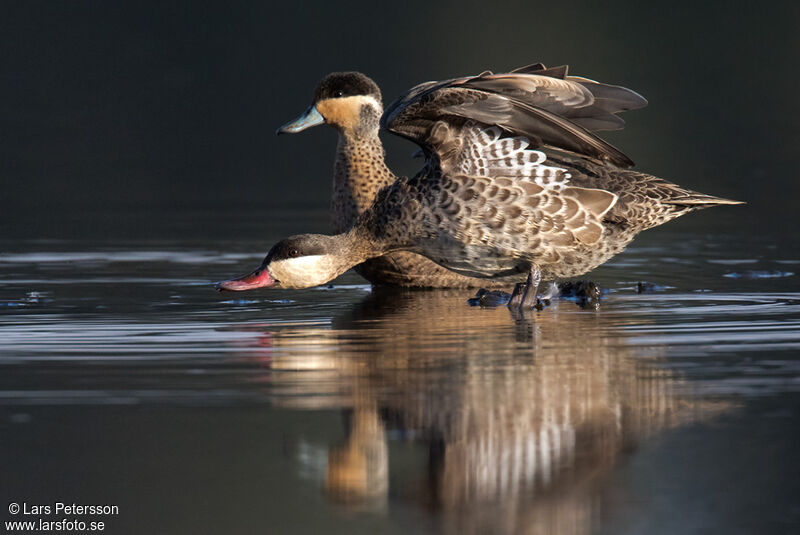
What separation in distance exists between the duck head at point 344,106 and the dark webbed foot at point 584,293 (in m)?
1.93

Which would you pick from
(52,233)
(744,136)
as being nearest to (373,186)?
(52,233)

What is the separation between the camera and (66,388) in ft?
18.9

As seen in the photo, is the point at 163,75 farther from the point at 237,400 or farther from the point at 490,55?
the point at 237,400

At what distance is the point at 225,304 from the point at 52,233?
4.47 m

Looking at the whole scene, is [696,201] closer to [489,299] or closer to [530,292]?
[530,292]

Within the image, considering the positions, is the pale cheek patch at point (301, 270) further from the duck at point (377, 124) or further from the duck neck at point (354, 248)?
the duck at point (377, 124)

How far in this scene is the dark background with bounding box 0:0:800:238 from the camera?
1734cm

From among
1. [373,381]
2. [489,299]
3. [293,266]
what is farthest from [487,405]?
[489,299]

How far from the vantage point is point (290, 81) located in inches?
940

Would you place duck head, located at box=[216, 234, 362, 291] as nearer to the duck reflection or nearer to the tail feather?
the duck reflection

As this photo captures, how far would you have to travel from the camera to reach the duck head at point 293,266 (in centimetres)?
802

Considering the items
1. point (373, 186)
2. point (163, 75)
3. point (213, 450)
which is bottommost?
point (213, 450)

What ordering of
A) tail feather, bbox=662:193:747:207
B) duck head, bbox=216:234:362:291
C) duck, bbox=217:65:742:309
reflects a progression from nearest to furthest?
duck, bbox=217:65:742:309
duck head, bbox=216:234:362:291
tail feather, bbox=662:193:747:207

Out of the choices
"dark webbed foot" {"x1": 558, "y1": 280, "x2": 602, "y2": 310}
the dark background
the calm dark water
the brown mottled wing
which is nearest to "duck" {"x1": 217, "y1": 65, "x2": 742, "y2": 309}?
the brown mottled wing
